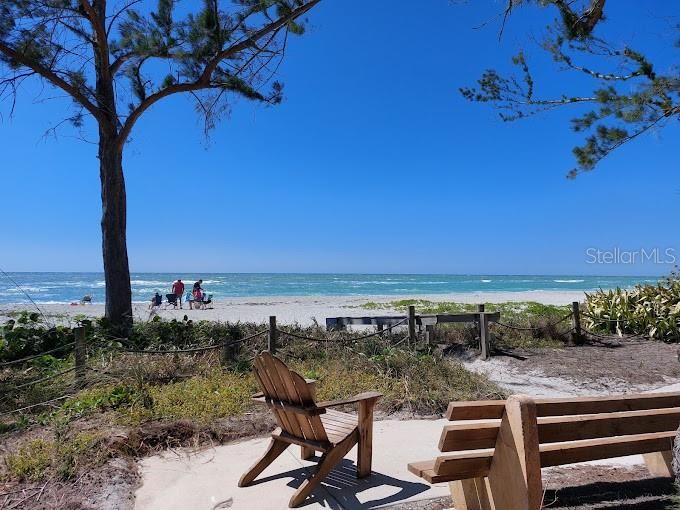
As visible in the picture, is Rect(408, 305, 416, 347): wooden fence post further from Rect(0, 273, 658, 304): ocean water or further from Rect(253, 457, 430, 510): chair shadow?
Rect(0, 273, 658, 304): ocean water

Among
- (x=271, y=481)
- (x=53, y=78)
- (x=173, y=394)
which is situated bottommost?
(x=271, y=481)

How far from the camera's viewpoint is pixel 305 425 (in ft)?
11.9

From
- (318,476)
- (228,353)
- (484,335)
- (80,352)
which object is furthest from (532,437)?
(484,335)

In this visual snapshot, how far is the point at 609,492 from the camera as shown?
133 inches

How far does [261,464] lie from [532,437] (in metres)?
2.22

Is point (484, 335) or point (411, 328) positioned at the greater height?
point (411, 328)

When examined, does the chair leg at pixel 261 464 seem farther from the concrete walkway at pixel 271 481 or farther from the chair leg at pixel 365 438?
the chair leg at pixel 365 438

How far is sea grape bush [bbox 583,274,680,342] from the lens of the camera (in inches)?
434

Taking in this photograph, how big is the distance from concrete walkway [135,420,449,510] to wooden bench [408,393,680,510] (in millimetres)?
1036

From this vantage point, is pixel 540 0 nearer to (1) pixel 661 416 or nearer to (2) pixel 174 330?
(1) pixel 661 416

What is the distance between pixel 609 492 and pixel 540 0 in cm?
547

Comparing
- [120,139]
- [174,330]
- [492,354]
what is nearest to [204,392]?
[174,330]

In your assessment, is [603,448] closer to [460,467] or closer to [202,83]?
[460,467]

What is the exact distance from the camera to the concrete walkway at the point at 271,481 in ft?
11.8
